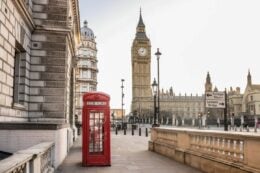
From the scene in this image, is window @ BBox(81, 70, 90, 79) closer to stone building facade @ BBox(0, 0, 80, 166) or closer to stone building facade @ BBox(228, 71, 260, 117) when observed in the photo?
stone building facade @ BBox(228, 71, 260, 117)

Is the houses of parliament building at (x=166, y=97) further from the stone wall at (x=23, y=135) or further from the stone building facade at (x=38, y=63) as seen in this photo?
the stone wall at (x=23, y=135)

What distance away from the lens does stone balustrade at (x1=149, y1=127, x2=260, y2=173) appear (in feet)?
27.2

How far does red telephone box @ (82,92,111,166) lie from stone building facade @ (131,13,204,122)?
14950 centimetres

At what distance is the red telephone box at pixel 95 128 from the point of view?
12586mm

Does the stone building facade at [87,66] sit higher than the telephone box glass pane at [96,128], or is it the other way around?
the stone building facade at [87,66]

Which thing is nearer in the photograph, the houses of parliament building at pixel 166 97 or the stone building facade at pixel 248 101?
the stone building facade at pixel 248 101

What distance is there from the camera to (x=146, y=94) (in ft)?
579

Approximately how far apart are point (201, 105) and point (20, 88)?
597 feet

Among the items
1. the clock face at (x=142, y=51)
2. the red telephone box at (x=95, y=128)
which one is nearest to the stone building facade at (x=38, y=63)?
the red telephone box at (x=95, y=128)

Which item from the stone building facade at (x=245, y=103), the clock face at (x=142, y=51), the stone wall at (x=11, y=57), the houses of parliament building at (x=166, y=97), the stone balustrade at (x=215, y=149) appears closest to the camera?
the stone balustrade at (x=215, y=149)

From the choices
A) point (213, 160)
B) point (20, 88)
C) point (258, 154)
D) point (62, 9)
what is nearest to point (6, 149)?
point (20, 88)

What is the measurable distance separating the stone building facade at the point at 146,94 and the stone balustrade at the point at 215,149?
5822 inches

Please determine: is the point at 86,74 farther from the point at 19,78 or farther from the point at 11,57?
the point at 11,57

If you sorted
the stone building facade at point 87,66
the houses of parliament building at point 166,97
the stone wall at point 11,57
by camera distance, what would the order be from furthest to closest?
1. the houses of parliament building at point 166,97
2. the stone building facade at point 87,66
3. the stone wall at point 11,57
